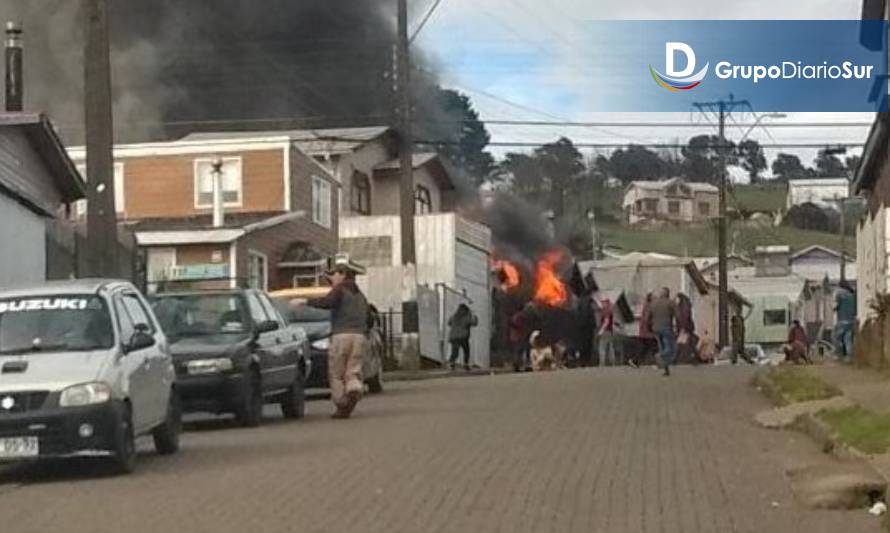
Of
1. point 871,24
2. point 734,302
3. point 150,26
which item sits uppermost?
point 150,26

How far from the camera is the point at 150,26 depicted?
175 ft

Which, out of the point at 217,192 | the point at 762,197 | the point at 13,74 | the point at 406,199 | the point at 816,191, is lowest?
the point at 406,199

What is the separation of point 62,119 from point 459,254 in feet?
44.0

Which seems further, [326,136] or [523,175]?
[523,175]

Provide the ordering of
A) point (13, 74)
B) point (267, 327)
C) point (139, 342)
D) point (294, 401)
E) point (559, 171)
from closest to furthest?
point (139, 342)
point (267, 327)
point (294, 401)
point (13, 74)
point (559, 171)

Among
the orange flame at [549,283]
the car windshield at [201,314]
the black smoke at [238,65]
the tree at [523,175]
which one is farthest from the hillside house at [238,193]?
the car windshield at [201,314]

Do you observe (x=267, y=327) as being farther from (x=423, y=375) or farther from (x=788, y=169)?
(x=788, y=169)

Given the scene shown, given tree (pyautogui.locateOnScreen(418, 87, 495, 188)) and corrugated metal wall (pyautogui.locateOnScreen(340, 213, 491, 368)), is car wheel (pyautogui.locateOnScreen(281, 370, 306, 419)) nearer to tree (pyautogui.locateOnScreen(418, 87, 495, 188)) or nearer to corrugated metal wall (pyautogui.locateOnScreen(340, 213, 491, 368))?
corrugated metal wall (pyautogui.locateOnScreen(340, 213, 491, 368))

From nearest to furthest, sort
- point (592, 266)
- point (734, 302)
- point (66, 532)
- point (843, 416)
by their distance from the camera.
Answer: point (66, 532) → point (843, 416) → point (592, 266) → point (734, 302)

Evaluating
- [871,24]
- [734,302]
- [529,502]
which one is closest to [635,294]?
[734,302]

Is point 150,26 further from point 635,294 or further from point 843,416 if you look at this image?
point 843,416

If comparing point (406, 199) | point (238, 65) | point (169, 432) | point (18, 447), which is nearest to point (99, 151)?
point (169, 432)

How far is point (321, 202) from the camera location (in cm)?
4678

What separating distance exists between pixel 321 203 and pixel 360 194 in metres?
7.62
